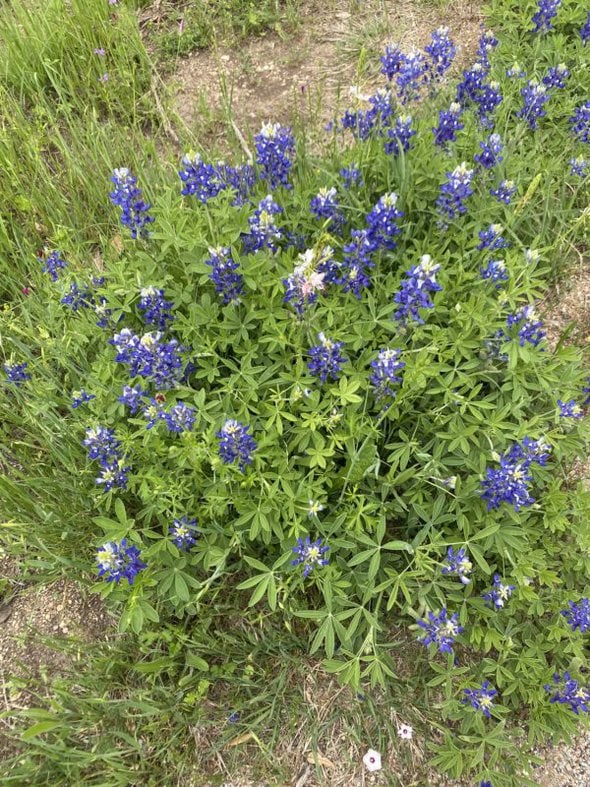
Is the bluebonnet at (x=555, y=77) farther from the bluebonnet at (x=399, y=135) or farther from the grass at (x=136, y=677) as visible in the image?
the bluebonnet at (x=399, y=135)

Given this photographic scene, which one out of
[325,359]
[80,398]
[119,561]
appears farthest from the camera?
[80,398]

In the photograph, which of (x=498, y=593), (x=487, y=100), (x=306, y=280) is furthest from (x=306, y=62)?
(x=498, y=593)

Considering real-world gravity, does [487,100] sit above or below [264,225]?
below

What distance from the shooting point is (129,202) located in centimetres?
252

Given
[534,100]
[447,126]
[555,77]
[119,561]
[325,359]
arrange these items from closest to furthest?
[119,561], [325,359], [447,126], [534,100], [555,77]

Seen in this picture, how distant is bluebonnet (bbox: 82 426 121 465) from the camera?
7.55 ft

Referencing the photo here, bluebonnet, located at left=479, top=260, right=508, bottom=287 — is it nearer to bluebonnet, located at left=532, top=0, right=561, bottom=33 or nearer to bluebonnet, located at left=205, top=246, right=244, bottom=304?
bluebonnet, located at left=205, top=246, right=244, bottom=304

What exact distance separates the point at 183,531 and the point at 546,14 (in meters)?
3.47

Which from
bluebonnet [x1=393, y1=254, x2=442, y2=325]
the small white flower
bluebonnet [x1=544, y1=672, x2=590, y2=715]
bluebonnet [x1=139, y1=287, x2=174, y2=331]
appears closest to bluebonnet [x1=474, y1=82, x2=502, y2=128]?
bluebonnet [x1=393, y1=254, x2=442, y2=325]

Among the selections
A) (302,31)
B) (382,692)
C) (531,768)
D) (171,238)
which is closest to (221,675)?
(382,692)

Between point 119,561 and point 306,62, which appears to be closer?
point 119,561

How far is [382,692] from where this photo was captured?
2.40 metres

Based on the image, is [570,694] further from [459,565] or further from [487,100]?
[487,100]

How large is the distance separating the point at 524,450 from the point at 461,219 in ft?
3.74
